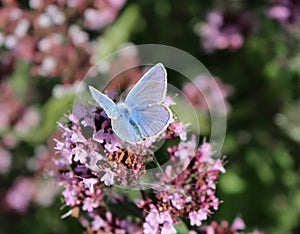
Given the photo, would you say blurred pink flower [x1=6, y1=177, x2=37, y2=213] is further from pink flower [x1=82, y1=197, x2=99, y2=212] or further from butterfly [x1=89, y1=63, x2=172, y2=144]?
butterfly [x1=89, y1=63, x2=172, y2=144]

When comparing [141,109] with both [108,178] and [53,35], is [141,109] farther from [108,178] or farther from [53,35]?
[53,35]

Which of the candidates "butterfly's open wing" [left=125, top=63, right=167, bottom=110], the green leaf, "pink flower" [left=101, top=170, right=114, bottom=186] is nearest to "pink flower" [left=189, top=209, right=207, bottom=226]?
"pink flower" [left=101, top=170, right=114, bottom=186]

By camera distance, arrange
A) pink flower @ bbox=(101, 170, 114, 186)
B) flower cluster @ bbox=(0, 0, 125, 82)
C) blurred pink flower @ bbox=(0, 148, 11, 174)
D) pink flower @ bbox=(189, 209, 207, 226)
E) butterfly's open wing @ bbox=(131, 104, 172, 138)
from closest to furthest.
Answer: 1. butterfly's open wing @ bbox=(131, 104, 172, 138)
2. pink flower @ bbox=(101, 170, 114, 186)
3. pink flower @ bbox=(189, 209, 207, 226)
4. flower cluster @ bbox=(0, 0, 125, 82)
5. blurred pink flower @ bbox=(0, 148, 11, 174)

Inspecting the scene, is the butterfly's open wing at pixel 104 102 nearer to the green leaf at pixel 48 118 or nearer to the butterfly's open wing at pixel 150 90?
the butterfly's open wing at pixel 150 90

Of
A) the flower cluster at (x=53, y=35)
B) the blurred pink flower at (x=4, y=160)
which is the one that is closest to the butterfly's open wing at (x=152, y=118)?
the flower cluster at (x=53, y=35)

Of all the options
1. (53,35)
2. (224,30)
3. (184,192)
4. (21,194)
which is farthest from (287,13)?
(21,194)
